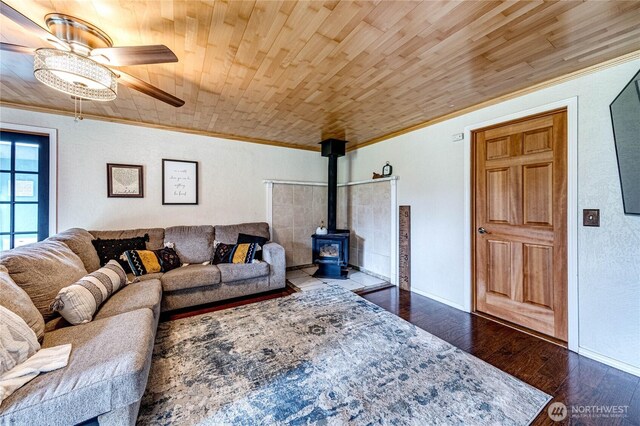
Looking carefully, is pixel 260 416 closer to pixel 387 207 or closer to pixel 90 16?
pixel 90 16

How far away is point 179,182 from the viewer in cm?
363

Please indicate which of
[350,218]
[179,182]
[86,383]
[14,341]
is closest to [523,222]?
[350,218]

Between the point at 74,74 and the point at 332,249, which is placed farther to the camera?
the point at 332,249

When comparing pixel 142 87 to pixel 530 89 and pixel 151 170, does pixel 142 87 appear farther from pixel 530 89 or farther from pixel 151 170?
pixel 530 89

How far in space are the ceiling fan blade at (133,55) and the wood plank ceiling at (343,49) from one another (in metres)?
0.20

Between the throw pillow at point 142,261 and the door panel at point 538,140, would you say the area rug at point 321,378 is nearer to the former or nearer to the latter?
the throw pillow at point 142,261

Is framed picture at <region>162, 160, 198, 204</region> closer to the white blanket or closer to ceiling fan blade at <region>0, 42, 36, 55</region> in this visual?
ceiling fan blade at <region>0, 42, 36, 55</region>

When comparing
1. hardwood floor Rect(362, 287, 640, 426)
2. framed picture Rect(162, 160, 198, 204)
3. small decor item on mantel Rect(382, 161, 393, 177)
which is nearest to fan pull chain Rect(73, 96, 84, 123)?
framed picture Rect(162, 160, 198, 204)

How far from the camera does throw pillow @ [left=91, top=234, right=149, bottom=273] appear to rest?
2.74 metres

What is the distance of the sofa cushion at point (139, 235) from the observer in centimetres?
297

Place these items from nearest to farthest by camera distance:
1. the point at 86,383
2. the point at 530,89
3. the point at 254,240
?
1. the point at 86,383
2. the point at 530,89
3. the point at 254,240

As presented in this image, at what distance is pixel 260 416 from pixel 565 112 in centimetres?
328

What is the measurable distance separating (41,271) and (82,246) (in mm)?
899

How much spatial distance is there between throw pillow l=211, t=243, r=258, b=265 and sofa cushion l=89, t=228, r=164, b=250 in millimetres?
735
